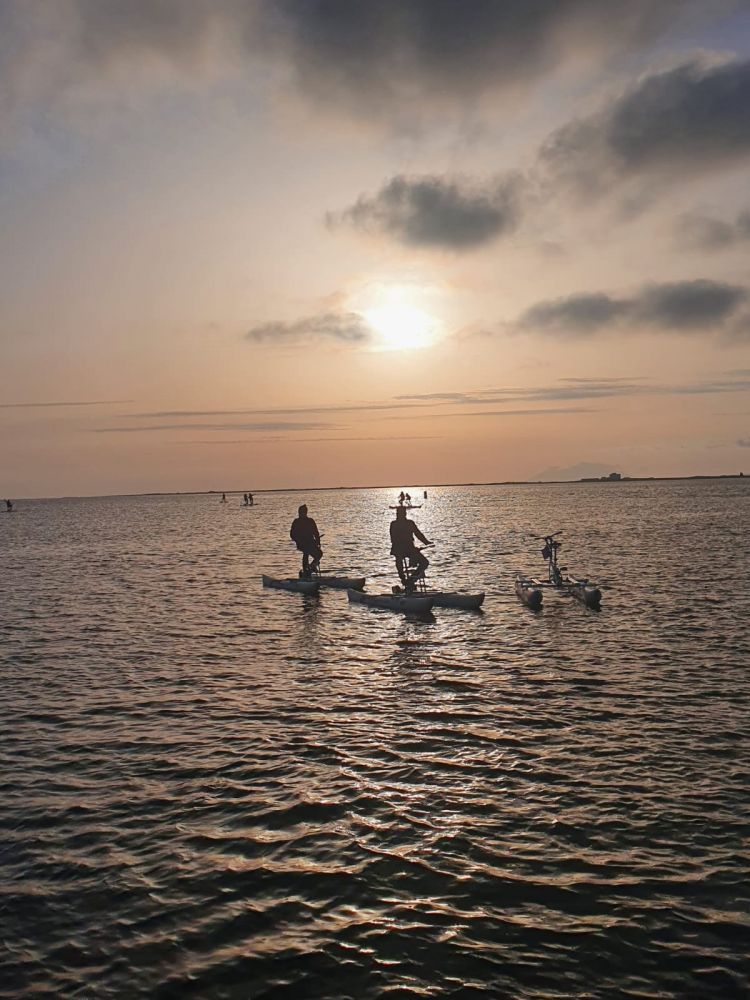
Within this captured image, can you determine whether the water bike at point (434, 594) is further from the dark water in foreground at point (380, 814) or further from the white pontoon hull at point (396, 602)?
the dark water in foreground at point (380, 814)

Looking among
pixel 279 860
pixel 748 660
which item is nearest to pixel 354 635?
pixel 748 660

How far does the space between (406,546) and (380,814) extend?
677 inches

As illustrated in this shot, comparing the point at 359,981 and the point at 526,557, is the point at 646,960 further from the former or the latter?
the point at 526,557

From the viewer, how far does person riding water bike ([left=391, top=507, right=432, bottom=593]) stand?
2746cm

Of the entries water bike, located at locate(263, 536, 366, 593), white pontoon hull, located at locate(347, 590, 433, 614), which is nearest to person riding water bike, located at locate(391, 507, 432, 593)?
white pontoon hull, located at locate(347, 590, 433, 614)

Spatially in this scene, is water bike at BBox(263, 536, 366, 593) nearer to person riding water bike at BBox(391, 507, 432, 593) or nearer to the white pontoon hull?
the white pontoon hull

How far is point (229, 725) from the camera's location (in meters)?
15.3

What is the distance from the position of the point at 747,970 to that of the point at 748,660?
13.7 m

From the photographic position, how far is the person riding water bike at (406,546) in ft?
90.1

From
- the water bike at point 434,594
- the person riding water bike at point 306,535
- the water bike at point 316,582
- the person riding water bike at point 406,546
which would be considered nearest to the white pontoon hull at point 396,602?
the water bike at point 434,594

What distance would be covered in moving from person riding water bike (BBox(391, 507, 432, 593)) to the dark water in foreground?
168 inches

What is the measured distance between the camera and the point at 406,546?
27.7 metres

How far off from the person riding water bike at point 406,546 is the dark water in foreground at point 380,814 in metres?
4.27

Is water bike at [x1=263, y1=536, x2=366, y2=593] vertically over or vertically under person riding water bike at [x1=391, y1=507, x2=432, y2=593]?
under
